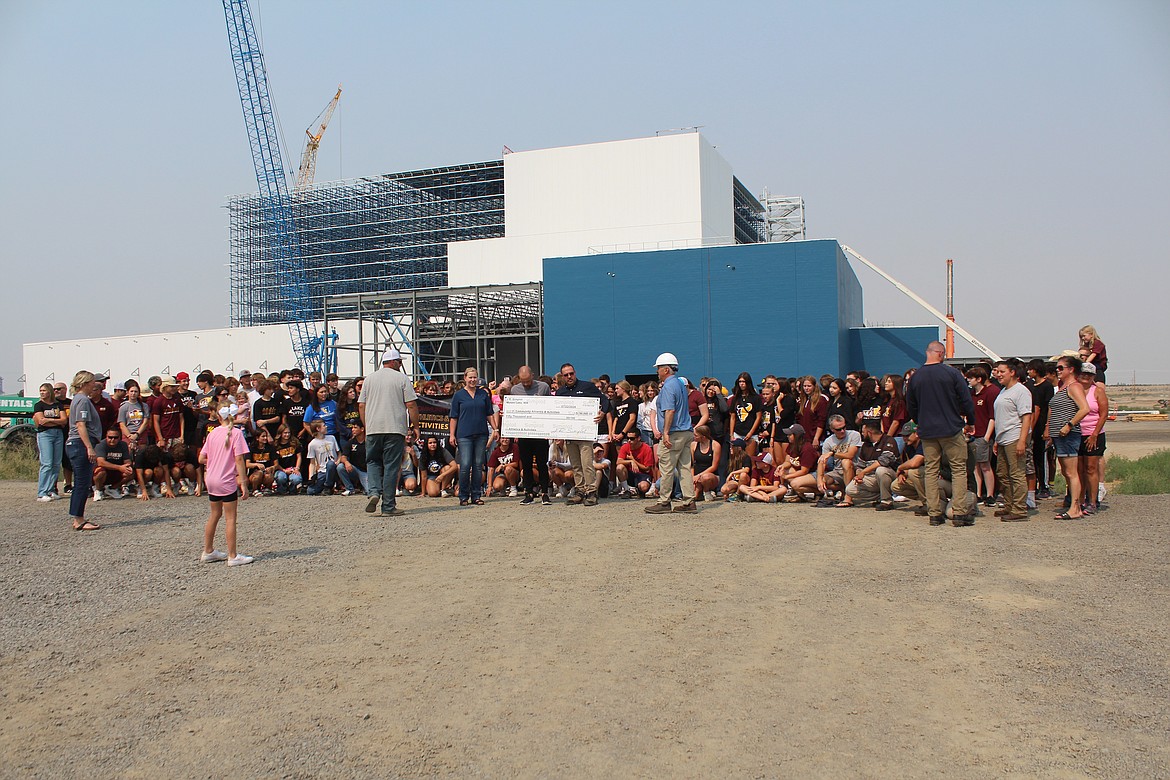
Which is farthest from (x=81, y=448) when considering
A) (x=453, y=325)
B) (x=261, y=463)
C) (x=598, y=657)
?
(x=453, y=325)

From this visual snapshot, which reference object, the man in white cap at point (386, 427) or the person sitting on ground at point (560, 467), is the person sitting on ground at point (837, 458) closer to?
the person sitting on ground at point (560, 467)

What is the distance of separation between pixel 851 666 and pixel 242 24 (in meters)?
79.8

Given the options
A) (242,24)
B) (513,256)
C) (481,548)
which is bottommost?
(481,548)

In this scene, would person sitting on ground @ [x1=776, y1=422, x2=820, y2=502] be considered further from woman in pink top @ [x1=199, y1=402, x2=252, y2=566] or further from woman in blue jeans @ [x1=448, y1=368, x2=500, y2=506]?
woman in pink top @ [x1=199, y1=402, x2=252, y2=566]

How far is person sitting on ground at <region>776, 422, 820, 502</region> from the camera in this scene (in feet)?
38.2

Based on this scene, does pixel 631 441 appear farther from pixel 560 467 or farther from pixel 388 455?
pixel 388 455

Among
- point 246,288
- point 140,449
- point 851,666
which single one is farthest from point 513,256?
point 851,666

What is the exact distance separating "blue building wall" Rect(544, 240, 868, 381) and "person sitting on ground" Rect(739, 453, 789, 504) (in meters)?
24.0

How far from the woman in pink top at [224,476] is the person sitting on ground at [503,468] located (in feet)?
18.3

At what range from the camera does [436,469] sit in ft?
43.9

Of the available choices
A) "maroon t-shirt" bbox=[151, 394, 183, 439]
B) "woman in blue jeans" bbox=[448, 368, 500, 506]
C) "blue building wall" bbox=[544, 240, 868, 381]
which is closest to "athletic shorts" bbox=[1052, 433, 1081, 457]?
"woman in blue jeans" bbox=[448, 368, 500, 506]

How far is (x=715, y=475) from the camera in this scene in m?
12.4

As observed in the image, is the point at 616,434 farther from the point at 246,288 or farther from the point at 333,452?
the point at 246,288

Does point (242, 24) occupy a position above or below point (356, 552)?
above
